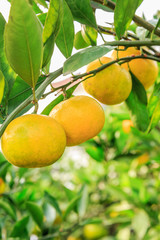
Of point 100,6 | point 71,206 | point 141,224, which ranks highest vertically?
point 100,6

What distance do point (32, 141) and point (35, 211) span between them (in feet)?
2.24

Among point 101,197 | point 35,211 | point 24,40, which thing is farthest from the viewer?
point 101,197

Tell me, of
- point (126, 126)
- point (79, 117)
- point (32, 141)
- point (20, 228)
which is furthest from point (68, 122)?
point (126, 126)

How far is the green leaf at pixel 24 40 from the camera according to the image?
1.61 ft

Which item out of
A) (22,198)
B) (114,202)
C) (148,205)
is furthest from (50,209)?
(114,202)

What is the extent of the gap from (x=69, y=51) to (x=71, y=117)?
9.4 inches

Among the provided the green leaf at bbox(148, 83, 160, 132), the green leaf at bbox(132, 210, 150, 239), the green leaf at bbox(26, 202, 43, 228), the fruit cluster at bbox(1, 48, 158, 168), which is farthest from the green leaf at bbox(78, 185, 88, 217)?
the fruit cluster at bbox(1, 48, 158, 168)

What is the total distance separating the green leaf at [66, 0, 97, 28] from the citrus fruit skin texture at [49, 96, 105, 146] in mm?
227

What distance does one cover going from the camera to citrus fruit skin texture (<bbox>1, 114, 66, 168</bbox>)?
0.57m

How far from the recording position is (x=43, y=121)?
0.59 m

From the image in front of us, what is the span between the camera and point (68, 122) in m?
0.68

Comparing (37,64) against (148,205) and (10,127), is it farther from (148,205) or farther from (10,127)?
(148,205)

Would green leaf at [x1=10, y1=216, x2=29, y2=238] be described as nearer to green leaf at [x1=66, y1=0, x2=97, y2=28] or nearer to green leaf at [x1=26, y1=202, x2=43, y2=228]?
green leaf at [x1=26, y1=202, x2=43, y2=228]

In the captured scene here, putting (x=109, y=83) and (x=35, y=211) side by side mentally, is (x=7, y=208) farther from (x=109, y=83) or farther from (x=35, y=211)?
(x=109, y=83)
